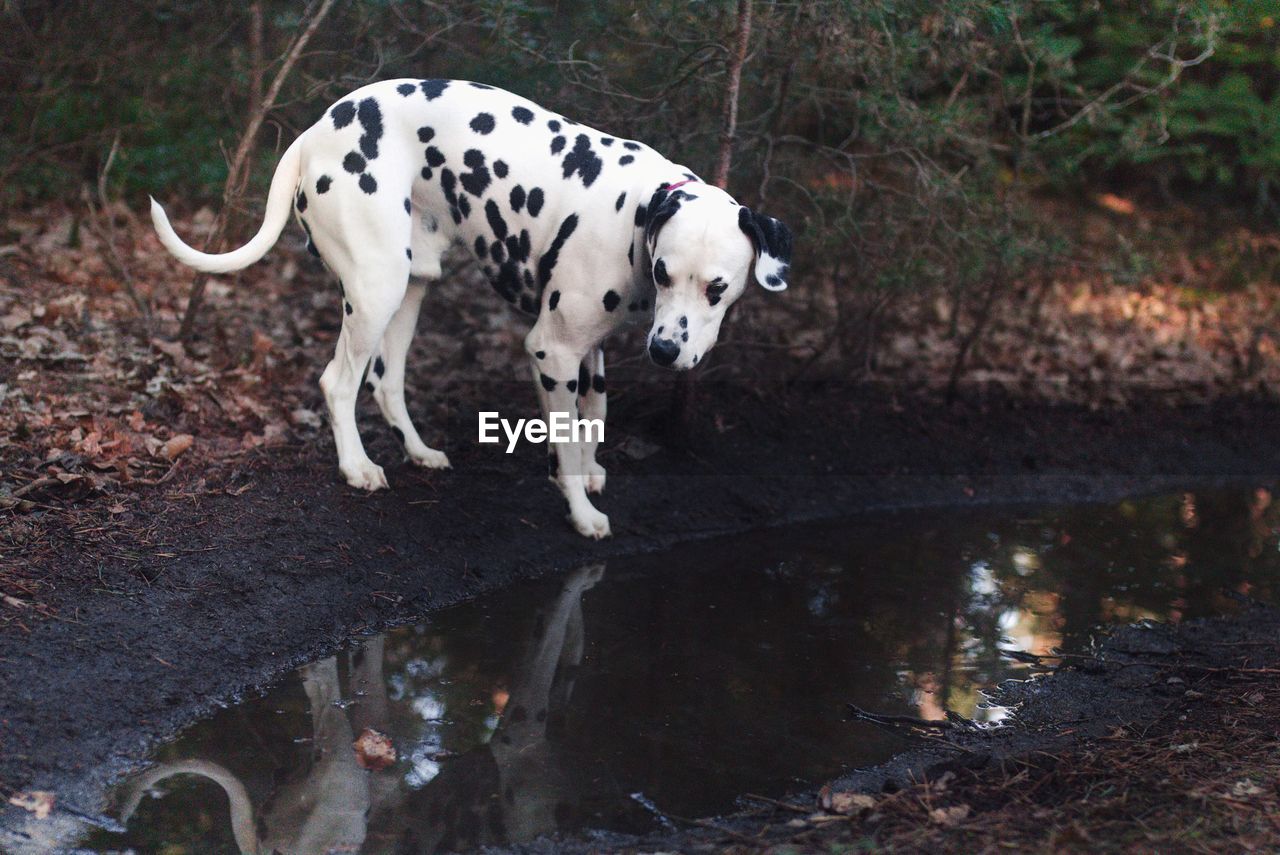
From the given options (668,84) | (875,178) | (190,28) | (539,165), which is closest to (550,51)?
(668,84)

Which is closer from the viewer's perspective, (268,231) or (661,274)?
(661,274)

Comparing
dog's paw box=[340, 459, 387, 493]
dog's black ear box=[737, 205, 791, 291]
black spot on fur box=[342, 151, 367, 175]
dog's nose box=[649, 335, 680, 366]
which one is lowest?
dog's paw box=[340, 459, 387, 493]

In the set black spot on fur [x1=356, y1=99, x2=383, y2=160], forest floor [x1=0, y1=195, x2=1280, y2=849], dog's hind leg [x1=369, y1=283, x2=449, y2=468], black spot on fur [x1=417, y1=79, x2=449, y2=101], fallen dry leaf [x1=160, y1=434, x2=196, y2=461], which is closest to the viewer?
forest floor [x1=0, y1=195, x2=1280, y2=849]

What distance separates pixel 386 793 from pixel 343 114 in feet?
9.79

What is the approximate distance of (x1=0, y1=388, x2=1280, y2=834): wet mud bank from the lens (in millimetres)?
3924

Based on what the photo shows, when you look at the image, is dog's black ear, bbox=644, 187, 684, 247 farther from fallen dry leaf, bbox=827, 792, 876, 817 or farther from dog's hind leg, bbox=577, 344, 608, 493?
fallen dry leaf, bbox=827, 792, 876, 817

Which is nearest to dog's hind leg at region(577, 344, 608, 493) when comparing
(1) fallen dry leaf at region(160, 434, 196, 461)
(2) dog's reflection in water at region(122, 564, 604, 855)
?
(2) dog's reflection in water at region(122, 564, 604, 855)

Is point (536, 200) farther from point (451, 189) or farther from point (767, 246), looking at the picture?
point (767, 246)

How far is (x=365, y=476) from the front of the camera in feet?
17.9

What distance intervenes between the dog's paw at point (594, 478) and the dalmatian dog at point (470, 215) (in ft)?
1.19

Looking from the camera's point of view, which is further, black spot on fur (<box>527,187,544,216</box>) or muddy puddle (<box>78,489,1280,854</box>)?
black spot on fur (<box>527,187,544,216</box>)

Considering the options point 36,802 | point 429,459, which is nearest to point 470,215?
point 429,459

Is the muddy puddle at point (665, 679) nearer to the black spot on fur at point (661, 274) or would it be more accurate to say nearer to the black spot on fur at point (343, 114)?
the black spot on fur at point (661, 274)
